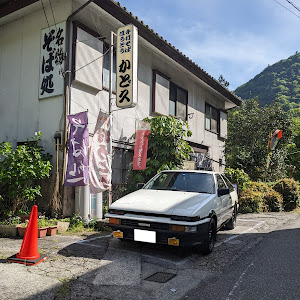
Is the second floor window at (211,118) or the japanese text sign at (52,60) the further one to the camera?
the second floor window at (211,118)

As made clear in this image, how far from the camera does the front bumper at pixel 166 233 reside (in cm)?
448

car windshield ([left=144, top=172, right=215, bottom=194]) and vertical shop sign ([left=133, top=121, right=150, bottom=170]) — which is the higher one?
vertical shop sign ([left=133, top=121, right=150, bottom=170])

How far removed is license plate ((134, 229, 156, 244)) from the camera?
181 inches

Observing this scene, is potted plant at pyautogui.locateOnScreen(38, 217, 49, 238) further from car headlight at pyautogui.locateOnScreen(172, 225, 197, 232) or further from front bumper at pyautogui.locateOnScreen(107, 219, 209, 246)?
car headlight at pyautogui.locateOnScreen(172, 225, 197, 232)

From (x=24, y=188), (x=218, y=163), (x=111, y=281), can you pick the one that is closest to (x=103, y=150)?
(x=24, y=188)

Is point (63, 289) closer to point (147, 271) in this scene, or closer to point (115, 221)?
point (147, 271)

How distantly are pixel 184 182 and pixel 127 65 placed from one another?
11.9 feet

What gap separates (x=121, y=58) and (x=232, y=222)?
5.11 metres

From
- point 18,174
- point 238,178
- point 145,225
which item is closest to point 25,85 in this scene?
point 18,174

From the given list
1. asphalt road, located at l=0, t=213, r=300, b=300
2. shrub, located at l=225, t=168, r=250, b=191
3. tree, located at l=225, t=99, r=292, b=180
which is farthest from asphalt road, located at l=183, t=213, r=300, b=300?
tree, located at l=225, t=99, r=292, b=180

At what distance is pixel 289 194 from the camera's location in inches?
492

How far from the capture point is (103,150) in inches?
298

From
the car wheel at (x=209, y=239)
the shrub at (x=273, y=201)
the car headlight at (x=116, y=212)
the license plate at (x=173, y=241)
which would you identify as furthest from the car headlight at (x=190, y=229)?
the shrub at (x=273, y=201)

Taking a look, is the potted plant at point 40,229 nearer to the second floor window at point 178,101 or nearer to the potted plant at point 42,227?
the potted plant at point 42,227
